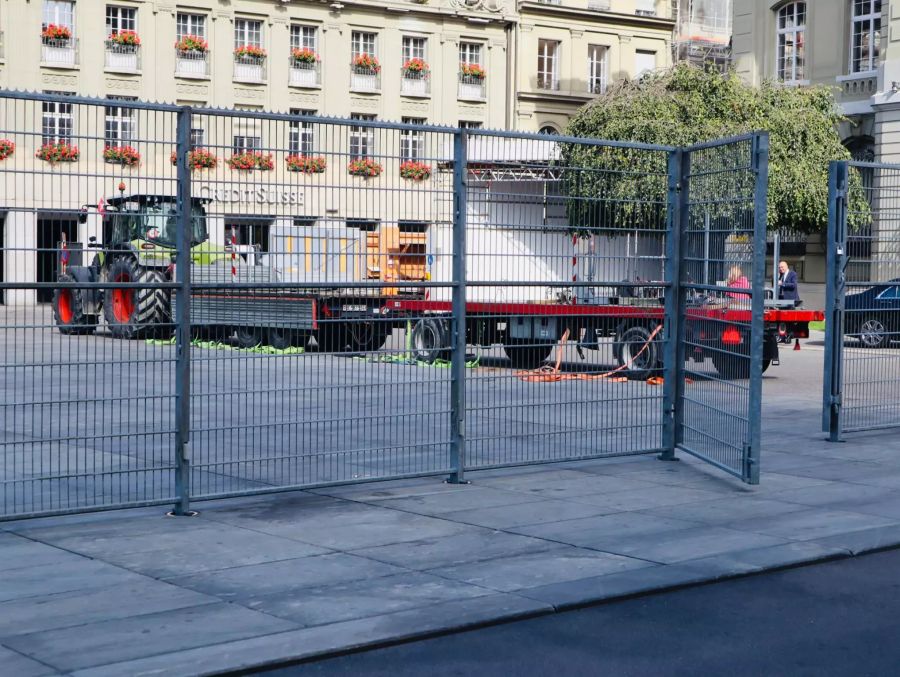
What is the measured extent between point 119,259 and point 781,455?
5.84m

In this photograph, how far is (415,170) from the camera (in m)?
8.78

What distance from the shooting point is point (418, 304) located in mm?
9102

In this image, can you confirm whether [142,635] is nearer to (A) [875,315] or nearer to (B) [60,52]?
(A) [875,315]

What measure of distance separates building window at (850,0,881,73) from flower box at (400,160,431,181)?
33.5 m

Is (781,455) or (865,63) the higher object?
(865,63)

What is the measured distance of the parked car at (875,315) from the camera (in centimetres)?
1194

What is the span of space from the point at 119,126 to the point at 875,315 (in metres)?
7.59

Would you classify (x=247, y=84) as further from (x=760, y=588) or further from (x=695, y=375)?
(x=760, y=588)

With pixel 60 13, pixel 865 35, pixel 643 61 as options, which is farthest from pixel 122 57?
pixel 643 61

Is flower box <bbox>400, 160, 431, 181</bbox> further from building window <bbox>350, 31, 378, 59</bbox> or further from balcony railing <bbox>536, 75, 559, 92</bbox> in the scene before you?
balcony railing <bbox>536, 75, 559, 92</bbox>

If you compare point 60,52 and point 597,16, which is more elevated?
point 597,16

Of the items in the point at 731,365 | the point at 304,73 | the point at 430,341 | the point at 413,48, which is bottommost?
the point at 731,365

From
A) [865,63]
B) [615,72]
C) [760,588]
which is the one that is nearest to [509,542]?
[760,588]

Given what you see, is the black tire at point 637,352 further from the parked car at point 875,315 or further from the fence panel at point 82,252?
the fence panel at point 82,252
